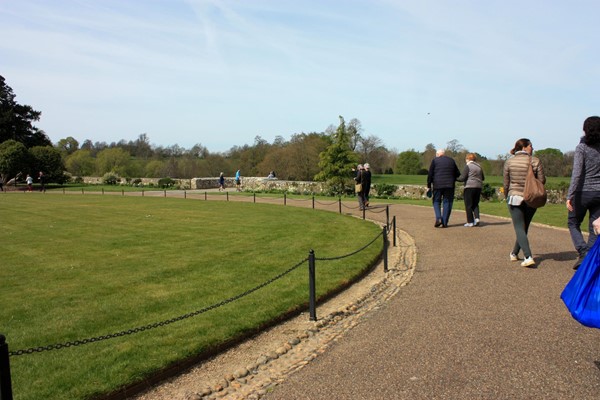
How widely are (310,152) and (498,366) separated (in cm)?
3878

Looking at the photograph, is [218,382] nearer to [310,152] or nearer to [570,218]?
[570,218]

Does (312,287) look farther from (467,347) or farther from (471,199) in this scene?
(471,199)

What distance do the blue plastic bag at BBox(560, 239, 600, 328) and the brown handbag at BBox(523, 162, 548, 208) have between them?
3.71 meters

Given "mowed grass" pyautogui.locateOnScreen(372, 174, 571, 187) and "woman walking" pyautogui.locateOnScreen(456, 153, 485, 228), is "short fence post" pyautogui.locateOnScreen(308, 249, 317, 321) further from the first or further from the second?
"mowed grass" pyautogui.locateOnScreen(372, 174, 571, 187)

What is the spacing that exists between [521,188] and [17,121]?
2183 inches

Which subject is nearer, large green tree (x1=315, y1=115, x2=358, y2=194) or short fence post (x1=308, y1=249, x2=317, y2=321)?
short fence post (x1=308, y1=249, x2=317, y2=321)

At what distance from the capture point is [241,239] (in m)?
11.7

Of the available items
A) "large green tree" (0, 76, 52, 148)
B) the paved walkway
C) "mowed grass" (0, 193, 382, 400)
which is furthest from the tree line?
→ the paved walkway

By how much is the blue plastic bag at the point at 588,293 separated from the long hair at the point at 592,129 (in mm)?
2977

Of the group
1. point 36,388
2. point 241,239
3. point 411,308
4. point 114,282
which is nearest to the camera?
point 36,388

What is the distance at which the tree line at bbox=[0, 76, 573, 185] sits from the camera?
31.6m

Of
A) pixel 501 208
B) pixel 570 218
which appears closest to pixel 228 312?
pixel 570 218

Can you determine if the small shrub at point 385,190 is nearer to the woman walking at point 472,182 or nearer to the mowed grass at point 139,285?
the mowed grass at point 139,285

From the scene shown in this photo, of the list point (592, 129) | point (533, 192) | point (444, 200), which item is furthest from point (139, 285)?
point (444, 200)
